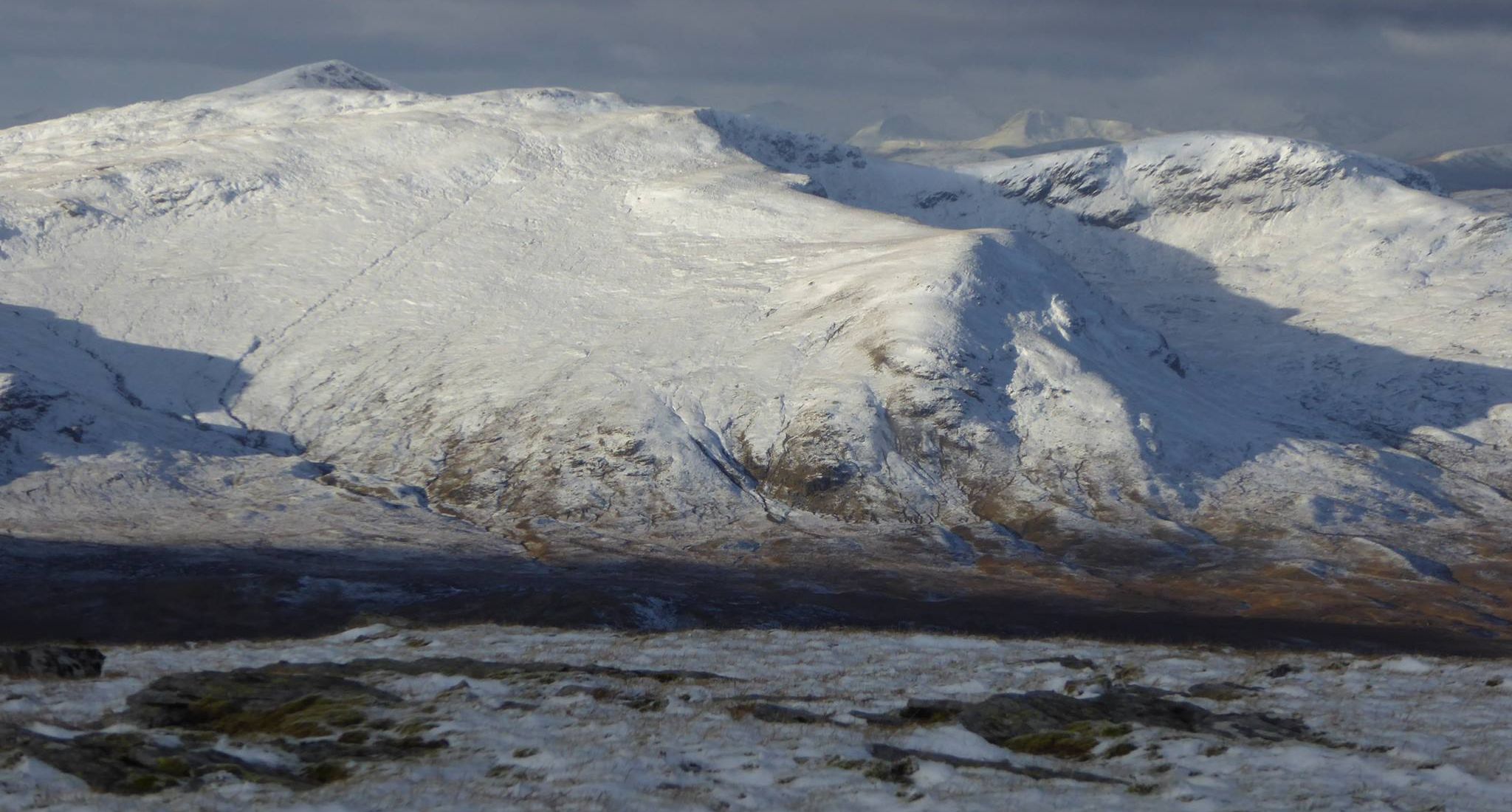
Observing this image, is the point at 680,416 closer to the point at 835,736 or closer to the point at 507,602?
the point at 507,602

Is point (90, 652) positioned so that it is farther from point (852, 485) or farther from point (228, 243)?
point (228, 243)

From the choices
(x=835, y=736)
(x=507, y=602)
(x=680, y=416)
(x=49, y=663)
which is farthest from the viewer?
(x=680, y=416)

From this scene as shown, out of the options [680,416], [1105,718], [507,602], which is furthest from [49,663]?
[680,416]

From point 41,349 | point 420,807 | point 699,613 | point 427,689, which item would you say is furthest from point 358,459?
point 420,807

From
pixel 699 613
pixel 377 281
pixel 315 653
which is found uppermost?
pixel 377 281

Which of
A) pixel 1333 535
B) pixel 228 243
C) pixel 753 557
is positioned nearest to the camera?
pixel 753 557

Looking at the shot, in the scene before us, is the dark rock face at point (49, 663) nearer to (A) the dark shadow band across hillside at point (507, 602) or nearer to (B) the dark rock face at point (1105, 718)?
(B) the dark rock face at point (1105, 718)
